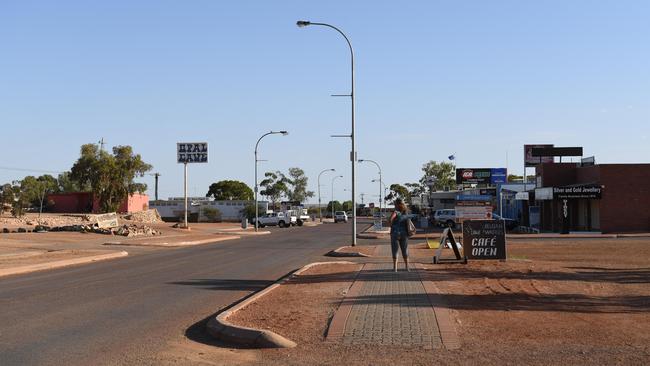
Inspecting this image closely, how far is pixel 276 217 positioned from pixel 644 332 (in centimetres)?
6878

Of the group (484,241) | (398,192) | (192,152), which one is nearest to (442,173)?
(398,192)

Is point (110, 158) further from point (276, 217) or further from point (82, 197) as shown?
point (276, 217)

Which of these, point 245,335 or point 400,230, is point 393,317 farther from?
point 400,230

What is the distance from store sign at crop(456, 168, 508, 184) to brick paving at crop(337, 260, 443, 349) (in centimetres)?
9145

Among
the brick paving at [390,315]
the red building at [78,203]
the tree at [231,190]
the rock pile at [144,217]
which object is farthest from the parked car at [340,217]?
the brick paving at [390,315]

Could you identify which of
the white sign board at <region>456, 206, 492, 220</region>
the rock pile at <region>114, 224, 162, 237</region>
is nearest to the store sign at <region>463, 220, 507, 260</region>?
the white sign board at <region>456, 206, 492, 220</region>

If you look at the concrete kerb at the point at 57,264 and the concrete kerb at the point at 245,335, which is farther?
the concrete kerb at the point at 57,264

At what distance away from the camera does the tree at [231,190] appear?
159875 millimetres

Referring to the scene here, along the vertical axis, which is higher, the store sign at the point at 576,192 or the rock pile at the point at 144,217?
the store sign at the point at 576,192

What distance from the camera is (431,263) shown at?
20.3 m

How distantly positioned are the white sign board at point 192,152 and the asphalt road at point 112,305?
35.8m

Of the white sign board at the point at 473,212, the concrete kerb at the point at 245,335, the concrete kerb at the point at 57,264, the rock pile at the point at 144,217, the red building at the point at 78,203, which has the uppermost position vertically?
the red building at the point at 78,203

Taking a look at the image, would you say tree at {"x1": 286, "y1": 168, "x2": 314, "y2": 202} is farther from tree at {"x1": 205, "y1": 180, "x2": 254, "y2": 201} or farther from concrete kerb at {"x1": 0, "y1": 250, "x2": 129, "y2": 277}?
concrete kerb at {"x1": 0, "y1": 250, "x2": 129, "y2": 277}

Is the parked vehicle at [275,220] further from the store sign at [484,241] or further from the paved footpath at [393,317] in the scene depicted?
the paved footpath at [393,317]
